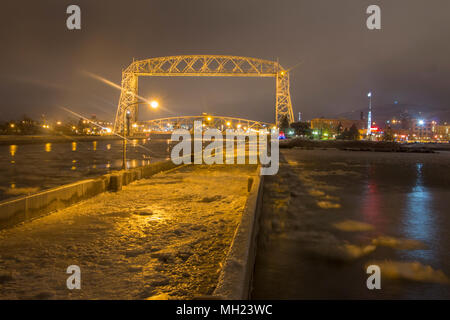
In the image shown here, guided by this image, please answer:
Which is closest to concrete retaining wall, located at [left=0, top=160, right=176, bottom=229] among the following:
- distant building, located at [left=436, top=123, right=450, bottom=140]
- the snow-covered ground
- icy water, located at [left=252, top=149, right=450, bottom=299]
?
the snow-covered ground

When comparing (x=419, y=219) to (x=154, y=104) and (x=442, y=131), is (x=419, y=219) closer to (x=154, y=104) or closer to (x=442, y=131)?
(x=154, y=104)

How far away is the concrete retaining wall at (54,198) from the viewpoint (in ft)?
18.6

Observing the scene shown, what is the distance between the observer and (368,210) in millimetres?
7922

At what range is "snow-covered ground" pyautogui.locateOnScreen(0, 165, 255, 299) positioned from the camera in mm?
3494

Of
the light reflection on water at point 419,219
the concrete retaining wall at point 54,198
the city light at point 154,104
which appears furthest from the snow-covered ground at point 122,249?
the city light at point 154,104

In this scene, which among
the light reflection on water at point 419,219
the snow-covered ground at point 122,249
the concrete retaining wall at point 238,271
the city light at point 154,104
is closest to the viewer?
the concrete retaining wall at point 238,271

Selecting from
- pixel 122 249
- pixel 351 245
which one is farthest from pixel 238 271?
pixel 351 245

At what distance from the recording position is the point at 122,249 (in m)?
4.68

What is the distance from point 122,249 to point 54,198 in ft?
9.82

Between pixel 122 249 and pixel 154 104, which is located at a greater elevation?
pixel 154 104

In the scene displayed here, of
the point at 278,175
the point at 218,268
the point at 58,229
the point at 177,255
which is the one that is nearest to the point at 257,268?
the point at 218,268

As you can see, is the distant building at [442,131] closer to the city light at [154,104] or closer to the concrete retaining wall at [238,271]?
the city light at [154,104]

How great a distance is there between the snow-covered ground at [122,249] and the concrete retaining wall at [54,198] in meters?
0.17

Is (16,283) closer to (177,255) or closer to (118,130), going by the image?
(177,255)
